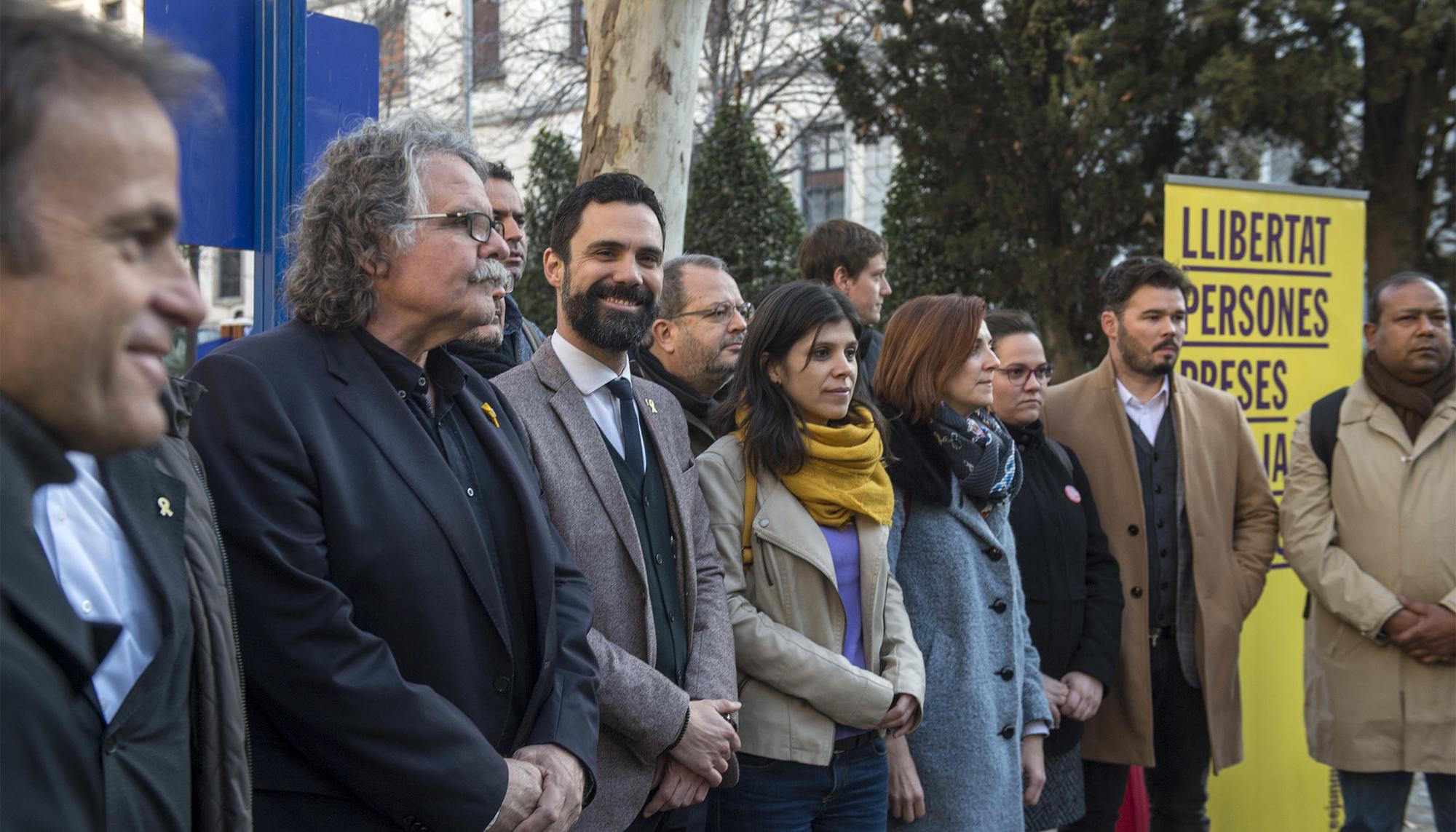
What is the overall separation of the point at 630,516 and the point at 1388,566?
340 cm

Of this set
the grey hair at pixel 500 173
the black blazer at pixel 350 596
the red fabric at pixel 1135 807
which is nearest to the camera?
the black blazer at pixel 350 596

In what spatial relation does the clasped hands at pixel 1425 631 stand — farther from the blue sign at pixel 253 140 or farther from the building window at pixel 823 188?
the building window at pixel 823 188

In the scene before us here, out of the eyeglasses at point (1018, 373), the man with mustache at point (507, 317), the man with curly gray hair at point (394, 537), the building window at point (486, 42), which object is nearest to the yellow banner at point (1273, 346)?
the eyeglasses at point (1018, 373)

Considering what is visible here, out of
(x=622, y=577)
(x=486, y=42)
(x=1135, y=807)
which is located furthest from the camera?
(x=486, y=42)

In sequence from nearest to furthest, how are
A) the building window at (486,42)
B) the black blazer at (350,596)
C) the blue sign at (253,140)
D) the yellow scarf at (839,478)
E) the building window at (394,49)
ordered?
the black blazer at (350,596) < the blue sign at (253,140) < the yellow scarf at (839,478) < the building window at (394,49) < the building window at (486,42)

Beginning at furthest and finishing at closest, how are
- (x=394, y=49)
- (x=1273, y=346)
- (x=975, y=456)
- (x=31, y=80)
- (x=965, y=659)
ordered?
(x=394, y=49), (x=1273, y=346), (x=975, y=456), (x=965, y=659), (x=31, y=80)

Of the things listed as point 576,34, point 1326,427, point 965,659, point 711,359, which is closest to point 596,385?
point 711,359

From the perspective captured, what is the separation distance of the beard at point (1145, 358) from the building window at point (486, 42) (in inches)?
626

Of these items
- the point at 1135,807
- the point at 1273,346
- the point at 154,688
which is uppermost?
the point at 1273,346

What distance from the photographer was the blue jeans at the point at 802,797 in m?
3.34

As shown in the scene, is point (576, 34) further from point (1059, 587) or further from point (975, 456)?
point (975, 456)

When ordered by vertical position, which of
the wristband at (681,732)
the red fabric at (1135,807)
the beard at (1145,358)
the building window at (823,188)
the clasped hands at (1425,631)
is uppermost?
the building window at (823,188)

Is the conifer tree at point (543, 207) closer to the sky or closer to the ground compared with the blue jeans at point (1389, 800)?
closer to the sky

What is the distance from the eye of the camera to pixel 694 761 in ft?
9.55
